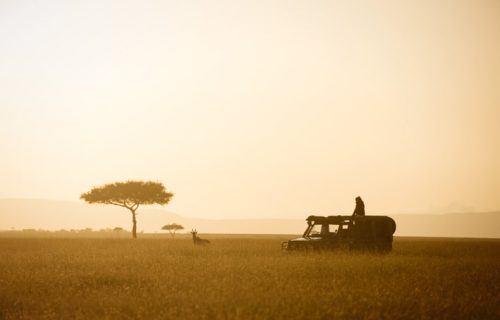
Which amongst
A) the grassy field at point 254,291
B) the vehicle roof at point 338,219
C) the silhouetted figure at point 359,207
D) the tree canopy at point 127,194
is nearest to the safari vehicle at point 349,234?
the vehicle roof at point 338,219

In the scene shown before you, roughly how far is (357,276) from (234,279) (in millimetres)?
3590

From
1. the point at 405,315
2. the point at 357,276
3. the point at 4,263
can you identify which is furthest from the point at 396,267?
the point at 4,263

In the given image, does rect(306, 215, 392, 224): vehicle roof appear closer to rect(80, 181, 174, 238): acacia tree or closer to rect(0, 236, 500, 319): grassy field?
rect(0, 236, 500, 319): grassy field

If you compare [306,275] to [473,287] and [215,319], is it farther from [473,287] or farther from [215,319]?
[215,319]

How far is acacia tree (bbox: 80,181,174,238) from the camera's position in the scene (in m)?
62.8

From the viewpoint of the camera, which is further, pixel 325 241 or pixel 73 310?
pixel 325 241

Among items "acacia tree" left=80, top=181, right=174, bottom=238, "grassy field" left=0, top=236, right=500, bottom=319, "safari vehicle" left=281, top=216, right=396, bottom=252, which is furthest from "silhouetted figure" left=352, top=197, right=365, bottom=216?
"acacia tree" left=80, top=181, right=174, bottom=238

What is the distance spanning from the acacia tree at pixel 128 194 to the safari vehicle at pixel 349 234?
140ft

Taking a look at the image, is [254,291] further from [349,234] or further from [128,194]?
[128,194]

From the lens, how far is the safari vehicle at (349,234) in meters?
22.1

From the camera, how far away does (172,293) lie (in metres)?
11.2

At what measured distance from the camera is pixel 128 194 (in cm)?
6275

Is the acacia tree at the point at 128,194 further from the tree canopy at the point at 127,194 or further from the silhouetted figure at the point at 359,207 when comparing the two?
the silhouetted figure at the point at 359,207

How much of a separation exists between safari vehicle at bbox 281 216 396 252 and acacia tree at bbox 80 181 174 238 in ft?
140
